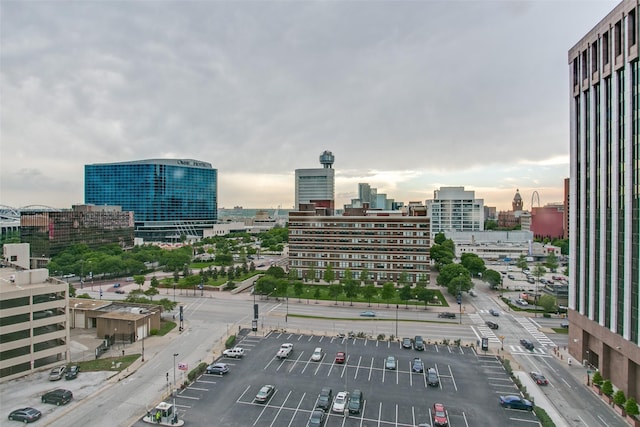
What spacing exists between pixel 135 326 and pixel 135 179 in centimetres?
16156

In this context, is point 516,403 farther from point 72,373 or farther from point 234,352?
point 72,373

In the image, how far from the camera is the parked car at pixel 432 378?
37.6 metres

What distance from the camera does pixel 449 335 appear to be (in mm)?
54094

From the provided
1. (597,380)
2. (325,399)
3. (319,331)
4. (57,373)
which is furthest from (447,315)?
(57,373)

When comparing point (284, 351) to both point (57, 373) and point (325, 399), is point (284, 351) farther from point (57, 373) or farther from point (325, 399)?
point (57, 373)

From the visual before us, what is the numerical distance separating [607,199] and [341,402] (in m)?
34.5

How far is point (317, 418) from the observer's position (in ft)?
99.9

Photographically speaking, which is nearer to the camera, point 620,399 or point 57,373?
point 620,399

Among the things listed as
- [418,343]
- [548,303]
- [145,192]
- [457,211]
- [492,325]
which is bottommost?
[492,325]

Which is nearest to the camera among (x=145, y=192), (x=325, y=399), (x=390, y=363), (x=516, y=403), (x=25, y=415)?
(x=25, y=415)

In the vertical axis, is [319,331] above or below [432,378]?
below

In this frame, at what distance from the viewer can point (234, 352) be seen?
45094 mm

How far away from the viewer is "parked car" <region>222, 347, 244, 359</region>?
4491 cm

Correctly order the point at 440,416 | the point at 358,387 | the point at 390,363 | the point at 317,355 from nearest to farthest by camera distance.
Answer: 1. the point at 440,416
2. the point at 358,387
3. the point at 390,363
4. the point at 317,355
